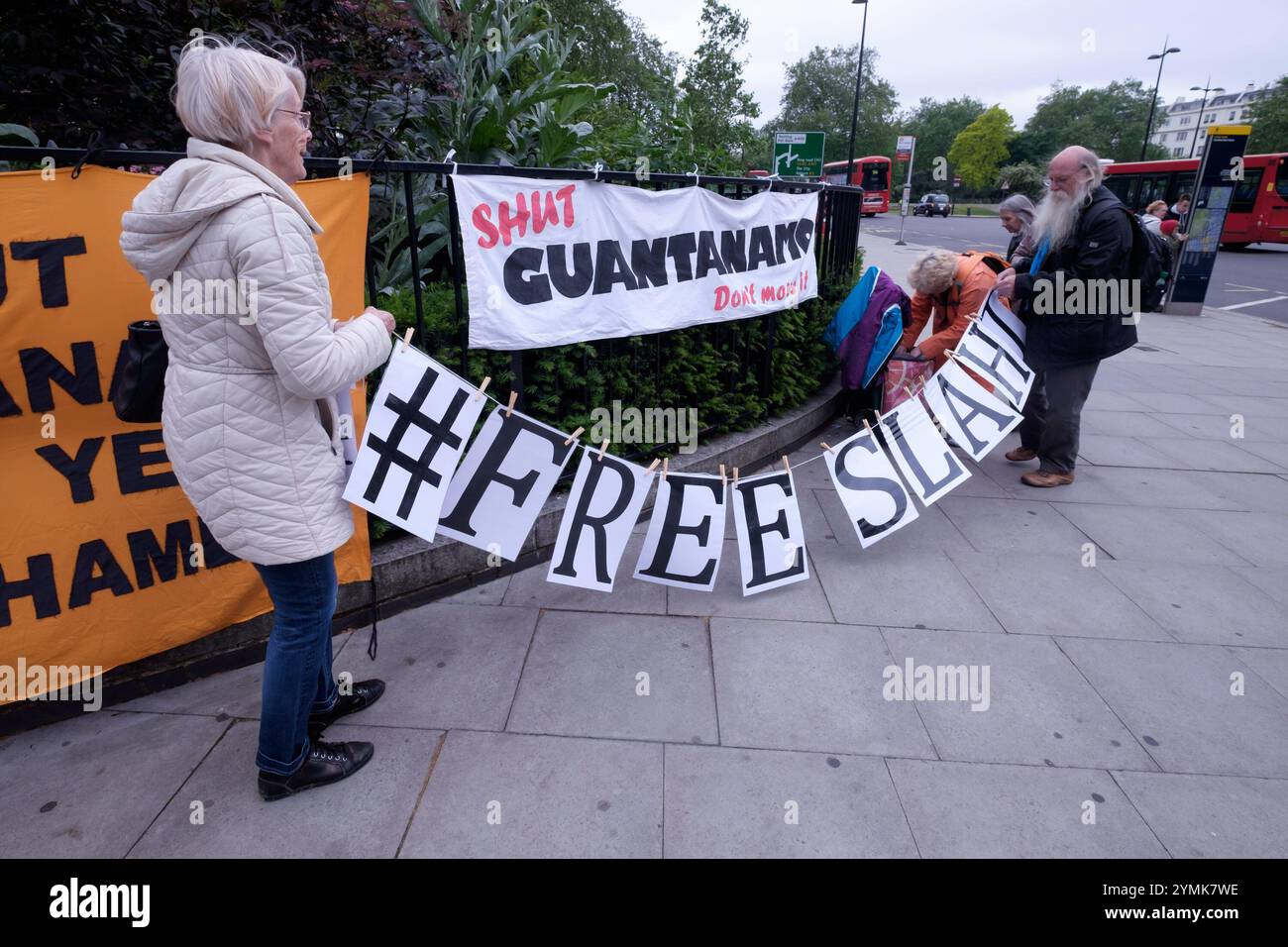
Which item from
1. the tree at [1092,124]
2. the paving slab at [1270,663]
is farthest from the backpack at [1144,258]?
the tree at [1092,124]

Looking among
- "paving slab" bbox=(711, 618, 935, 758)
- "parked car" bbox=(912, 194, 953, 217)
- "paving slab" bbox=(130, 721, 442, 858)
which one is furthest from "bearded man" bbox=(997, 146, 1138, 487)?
"parked car" bbox=(912, 194, 953, 217)

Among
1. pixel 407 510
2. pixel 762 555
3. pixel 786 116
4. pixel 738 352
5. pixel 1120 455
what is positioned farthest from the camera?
pixel 786 116

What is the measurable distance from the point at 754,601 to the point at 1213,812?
6.27 feet

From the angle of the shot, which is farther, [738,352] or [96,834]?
[738,352]

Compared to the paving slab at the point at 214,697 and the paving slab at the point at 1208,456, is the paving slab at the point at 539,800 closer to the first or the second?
the paving slab at the point at 214,697

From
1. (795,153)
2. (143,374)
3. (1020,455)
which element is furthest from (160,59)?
(795,153)

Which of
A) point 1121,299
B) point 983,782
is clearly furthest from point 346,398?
point 1121,299

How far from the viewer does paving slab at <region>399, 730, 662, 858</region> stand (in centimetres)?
225

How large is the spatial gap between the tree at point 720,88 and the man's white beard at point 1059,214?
6.72 metres

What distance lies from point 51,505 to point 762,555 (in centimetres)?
294

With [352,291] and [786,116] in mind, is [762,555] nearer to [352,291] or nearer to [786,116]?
[352,291]

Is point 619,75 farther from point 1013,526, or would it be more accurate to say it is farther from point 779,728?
point 779,728

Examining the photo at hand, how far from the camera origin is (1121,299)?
15.5 ft
